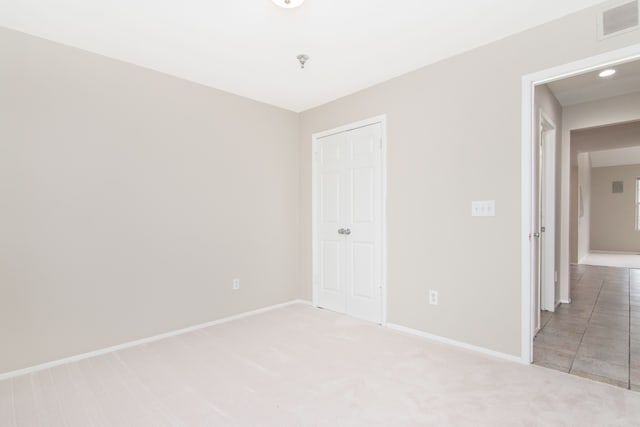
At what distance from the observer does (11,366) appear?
2264 millimetres

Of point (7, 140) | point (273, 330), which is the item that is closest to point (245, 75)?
point (7, 140)

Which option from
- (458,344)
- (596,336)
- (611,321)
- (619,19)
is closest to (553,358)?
(458,344)

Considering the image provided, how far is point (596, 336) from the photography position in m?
2.89

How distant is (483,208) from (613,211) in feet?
32.0

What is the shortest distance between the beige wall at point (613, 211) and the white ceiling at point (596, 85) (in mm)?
7494

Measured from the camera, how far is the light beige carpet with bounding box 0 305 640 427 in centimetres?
176

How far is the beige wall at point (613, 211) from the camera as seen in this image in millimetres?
8938

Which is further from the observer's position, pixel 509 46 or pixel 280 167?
pixel 280 167

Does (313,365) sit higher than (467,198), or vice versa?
(467,198)

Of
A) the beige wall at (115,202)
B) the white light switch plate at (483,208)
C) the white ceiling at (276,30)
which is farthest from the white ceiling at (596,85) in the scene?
the beige wall at (115,202)

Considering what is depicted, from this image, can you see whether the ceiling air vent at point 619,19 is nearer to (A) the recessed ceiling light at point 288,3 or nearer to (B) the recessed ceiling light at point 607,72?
(B) the recessed ceiling light at point 607,72

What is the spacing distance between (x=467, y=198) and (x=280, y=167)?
2299 mm

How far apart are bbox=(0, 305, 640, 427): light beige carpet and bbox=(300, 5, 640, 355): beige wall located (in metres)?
0.37

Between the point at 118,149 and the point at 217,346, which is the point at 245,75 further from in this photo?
the point at 217,346
